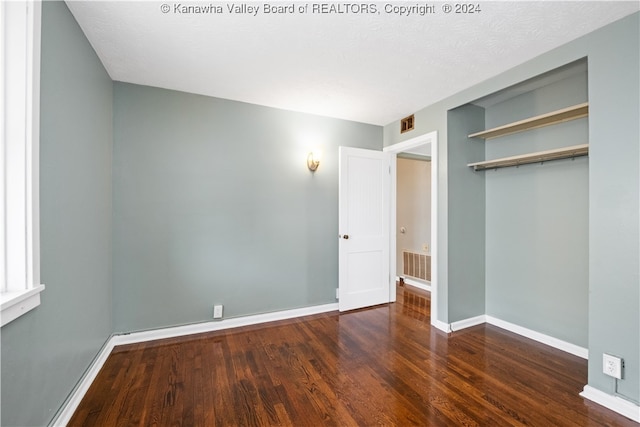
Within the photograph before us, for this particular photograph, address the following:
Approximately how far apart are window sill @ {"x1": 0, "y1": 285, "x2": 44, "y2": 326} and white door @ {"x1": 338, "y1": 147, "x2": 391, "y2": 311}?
2610mm

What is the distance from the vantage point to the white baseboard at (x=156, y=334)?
1.64 metres

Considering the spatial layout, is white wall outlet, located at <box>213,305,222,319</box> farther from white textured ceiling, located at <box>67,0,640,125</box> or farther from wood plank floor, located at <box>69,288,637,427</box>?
white textured ceiling, located at <box>67,0,640,125</box>

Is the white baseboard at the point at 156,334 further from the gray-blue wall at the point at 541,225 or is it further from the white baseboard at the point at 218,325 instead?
the gray-blue wall at the point at 541,225

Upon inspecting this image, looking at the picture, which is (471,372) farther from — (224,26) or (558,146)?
(224,26)

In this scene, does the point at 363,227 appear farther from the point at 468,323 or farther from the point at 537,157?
the point at 537,157

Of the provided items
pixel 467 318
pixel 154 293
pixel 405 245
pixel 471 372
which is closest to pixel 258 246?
pixel 154 293

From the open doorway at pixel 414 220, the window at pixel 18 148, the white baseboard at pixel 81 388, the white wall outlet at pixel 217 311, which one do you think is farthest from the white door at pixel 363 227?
the window at pixel 18 148

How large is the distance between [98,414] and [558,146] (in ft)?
13.5

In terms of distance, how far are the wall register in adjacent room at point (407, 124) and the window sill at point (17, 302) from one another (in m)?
3.52

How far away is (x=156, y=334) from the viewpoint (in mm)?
2635

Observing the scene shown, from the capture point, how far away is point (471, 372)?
6.93 ft

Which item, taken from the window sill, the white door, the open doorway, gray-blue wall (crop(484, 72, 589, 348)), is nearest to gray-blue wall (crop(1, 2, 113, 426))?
the window sill

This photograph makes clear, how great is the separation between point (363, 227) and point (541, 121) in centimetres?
206

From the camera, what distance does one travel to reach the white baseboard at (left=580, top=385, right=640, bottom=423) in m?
1.64
